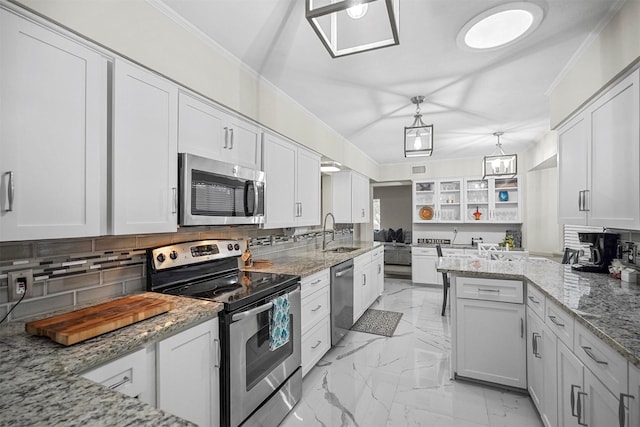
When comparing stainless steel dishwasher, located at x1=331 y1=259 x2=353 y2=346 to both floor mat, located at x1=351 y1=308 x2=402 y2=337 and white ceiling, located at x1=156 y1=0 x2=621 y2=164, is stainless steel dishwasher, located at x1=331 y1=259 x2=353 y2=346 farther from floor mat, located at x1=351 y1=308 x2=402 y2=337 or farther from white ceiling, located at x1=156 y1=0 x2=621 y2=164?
white ceiling, located at x1=156 y1=0 x2=621 y2=164

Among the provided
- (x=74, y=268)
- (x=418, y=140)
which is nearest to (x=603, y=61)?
(x=418, y=140)

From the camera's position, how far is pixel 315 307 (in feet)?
8.38

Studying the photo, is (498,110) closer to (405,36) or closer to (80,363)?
(405,36)

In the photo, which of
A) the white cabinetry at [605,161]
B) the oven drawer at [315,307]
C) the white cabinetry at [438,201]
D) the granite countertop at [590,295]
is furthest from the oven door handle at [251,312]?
the white cabinetry at [438,201]

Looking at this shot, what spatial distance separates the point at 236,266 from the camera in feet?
8.01

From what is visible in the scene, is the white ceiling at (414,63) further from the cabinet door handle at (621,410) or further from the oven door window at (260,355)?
the cabinet door handle at (621,410)

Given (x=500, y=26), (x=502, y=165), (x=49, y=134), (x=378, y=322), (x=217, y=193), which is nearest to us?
(x=49, y=134)

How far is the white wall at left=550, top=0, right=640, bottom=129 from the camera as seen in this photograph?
1.52m

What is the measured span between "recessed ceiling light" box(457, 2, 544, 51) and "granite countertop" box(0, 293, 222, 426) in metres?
2.27

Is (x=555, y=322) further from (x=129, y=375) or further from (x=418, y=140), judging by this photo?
(x=129, y=375)

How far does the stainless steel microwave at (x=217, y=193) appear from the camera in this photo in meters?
1.76

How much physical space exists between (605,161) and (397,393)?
2.14 metres

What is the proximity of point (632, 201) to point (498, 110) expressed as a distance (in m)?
1.97

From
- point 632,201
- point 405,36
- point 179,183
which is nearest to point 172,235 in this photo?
point 179,183
